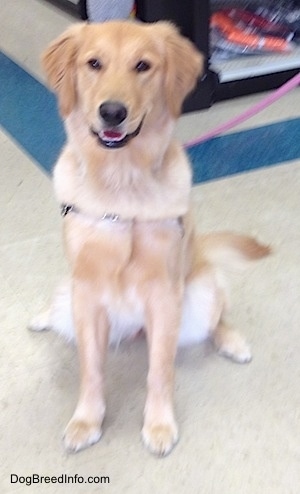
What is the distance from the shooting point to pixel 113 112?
121 cm

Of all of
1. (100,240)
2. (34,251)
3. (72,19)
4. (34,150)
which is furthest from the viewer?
(72,19)

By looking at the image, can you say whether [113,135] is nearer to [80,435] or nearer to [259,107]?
[80,435]

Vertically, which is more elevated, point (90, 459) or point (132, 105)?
point (132, 105)

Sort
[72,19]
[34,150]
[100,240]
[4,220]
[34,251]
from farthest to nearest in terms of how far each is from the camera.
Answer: [72,19], [34,150], [4,220], [34,251], [100,240]

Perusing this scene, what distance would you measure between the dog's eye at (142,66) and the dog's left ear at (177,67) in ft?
0.17

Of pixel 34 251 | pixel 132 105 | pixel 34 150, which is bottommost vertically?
pixel 34 150

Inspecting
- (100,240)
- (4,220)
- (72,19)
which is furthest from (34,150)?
(72,19)

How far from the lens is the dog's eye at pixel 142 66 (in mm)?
1291

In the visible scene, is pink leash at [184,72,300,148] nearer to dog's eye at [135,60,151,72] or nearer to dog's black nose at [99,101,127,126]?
dog's eye at [135,60,151,72]

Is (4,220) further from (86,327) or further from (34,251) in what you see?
(86,327)

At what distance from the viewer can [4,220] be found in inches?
88.6

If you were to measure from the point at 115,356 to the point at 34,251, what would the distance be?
0.54 m

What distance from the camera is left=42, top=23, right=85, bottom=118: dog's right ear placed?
133 cm

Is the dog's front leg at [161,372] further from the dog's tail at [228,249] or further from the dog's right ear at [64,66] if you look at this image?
the dog's right ear at [64,66]
